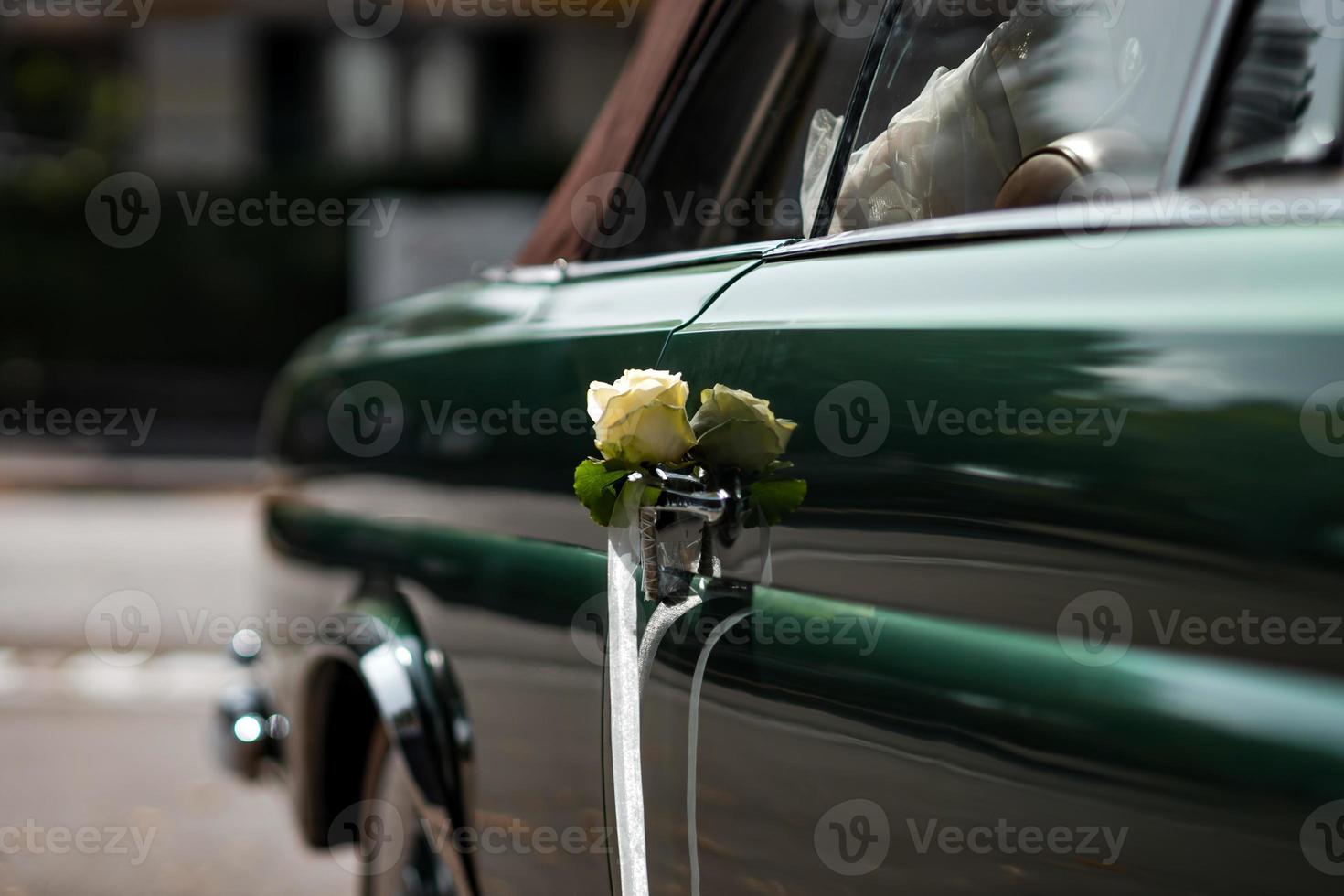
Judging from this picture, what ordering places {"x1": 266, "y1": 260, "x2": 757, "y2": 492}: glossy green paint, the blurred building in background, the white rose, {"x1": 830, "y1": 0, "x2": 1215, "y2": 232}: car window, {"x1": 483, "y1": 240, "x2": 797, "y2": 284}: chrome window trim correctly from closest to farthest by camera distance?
{"x1": 830, "y1": 0, "x2": 1215, "y2": 232}: car window → the white rose → {"x1": 483, "y1": 240, "x2": 797, "y2": 284}: chrome window trim → {"x1": 266, "y1": 260, "x2": 757, "y2": 492}: glossy green paint → the blurred building in background

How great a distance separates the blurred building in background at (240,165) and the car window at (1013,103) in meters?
11.6

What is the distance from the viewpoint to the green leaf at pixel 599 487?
5.54ft

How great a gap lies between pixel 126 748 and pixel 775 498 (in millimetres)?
4552

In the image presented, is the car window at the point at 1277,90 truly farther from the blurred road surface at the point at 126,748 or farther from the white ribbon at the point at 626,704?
the blurred road surface at the point at 126,748

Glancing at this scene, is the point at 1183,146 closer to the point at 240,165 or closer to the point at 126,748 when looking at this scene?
the point at 126,748

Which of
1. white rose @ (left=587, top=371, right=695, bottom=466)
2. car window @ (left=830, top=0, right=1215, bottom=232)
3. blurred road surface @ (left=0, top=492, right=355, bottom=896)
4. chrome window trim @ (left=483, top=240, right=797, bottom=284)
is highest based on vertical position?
car window @ (left=830, top=0, right=1215, bottom=232)

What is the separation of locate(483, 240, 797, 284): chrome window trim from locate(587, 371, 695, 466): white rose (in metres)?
0.26

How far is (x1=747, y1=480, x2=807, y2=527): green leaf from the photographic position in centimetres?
153

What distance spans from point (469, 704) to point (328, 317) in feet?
54.7

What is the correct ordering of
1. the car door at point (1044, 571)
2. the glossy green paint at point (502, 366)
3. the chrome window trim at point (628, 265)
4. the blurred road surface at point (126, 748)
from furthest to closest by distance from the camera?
the blurred road surface at point (126, 748), the glossy green paint at point (502, 366), the chrome window trim at point (628, 265), the car door at point (1044, 571)

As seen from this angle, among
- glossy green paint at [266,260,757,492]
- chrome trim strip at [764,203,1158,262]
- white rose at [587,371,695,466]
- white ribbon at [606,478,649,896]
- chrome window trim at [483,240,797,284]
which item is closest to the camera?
chrome trim strip at [764,203,1158,262]

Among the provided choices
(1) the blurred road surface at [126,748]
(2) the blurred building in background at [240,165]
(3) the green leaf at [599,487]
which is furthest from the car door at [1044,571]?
(2) the blurred building in background at [240,165]

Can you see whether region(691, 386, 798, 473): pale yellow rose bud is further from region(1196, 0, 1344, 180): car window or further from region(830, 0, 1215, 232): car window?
region(1196, 0, 1344, 180): car window

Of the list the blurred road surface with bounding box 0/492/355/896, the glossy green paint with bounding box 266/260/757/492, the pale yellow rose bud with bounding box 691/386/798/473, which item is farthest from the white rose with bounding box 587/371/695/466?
the blurred road surface with bounding box 0/492/355/896
